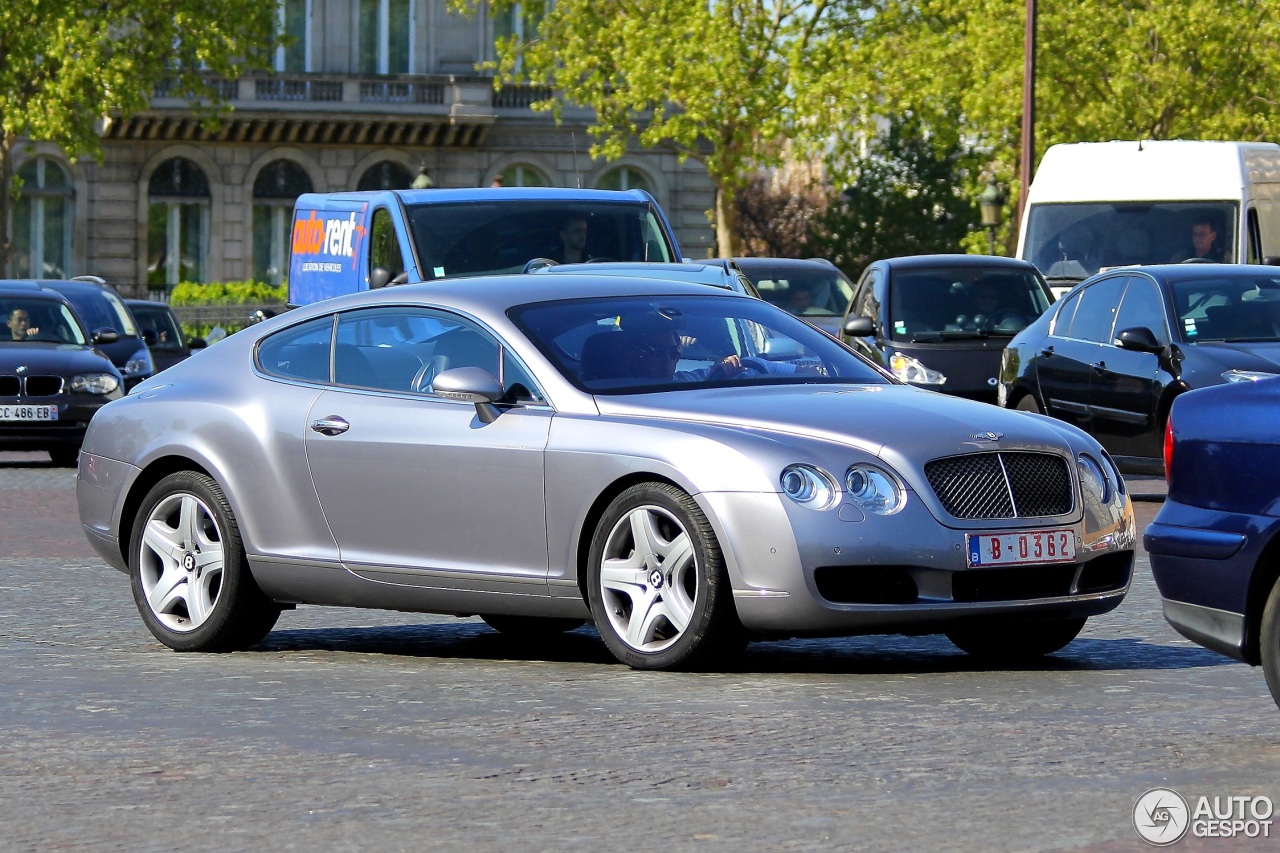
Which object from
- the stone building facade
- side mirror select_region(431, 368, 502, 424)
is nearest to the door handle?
side mirror select_region(431, 368, 502, 424)

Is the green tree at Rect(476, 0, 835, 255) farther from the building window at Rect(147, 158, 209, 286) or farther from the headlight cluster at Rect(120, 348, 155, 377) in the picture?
the headlight cluster at Rect(120, 348, 155, 377)

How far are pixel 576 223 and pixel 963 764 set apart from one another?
11629 mm

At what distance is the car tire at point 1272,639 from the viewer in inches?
264

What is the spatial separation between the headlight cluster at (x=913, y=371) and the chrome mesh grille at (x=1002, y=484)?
1001 centimetres

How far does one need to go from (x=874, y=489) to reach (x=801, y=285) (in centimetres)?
1851

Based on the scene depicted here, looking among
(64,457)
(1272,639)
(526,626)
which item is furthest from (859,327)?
(1272,639)

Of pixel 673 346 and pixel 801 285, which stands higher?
pixel 673 346

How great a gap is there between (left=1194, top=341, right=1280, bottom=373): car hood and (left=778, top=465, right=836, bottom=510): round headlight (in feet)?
24.5

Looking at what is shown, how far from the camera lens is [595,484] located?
334 inches

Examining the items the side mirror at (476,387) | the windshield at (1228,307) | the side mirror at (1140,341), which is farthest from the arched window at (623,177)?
the side mirror at (476,387)

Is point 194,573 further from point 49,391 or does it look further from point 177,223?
point 177,223

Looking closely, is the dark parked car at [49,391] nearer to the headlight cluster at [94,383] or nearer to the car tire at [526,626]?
the headlight cluster at [94,383]

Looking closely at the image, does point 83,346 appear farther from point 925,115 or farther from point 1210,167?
point 925,115

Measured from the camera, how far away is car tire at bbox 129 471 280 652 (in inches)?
370
